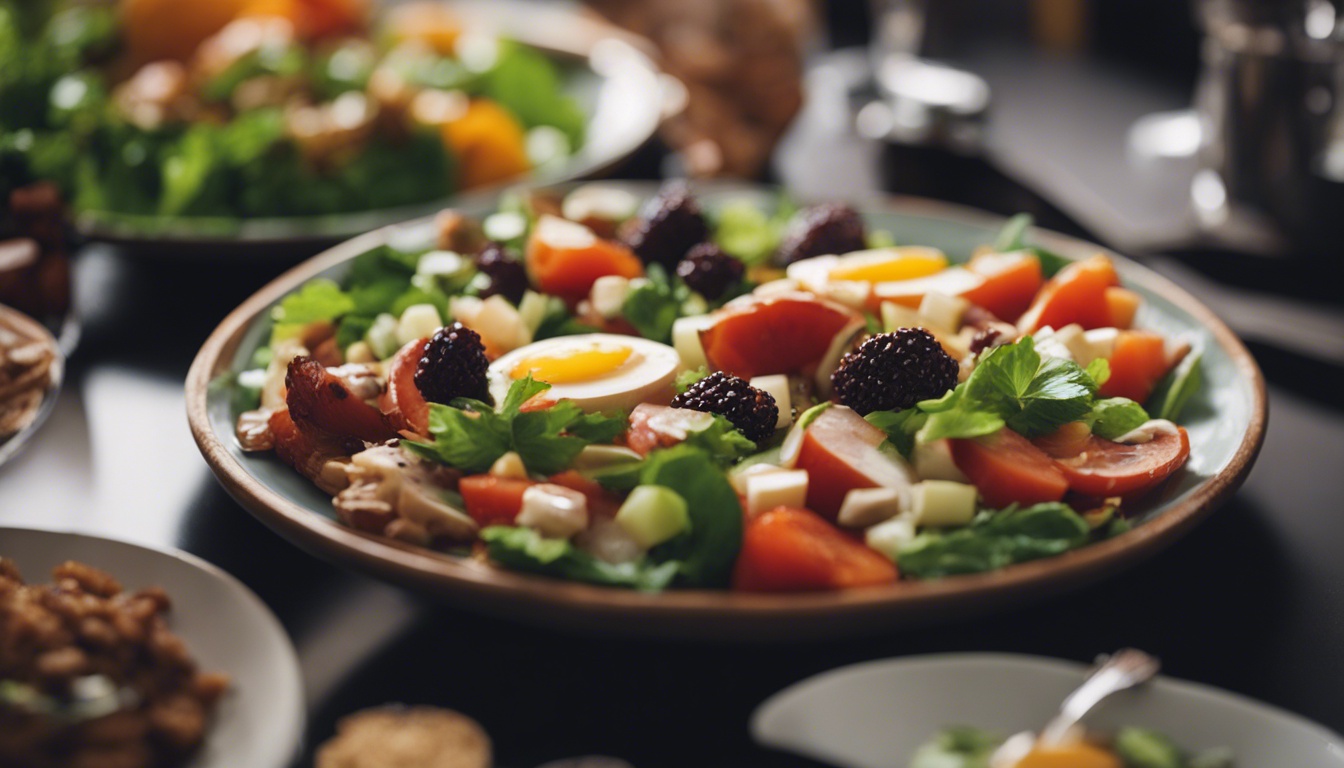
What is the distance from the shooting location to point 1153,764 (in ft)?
3.79

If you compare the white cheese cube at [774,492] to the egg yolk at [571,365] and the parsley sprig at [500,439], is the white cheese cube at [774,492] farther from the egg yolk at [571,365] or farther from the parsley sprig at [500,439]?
the egg yolk at [571,365]

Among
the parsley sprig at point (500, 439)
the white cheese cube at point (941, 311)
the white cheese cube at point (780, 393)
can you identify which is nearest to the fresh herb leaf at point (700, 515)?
the parsley sprig at point (500, 439)

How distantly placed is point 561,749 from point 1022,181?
92.2 inches

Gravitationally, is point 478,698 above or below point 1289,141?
below

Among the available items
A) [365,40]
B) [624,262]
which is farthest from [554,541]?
[365,40]

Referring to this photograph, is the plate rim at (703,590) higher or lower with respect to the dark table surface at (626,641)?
higher

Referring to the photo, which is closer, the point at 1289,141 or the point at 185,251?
the point at 185,251

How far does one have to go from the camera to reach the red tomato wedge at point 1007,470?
4.99 feet

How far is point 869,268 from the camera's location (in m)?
2.05

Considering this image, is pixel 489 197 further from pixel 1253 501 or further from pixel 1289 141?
pixel 1289 141

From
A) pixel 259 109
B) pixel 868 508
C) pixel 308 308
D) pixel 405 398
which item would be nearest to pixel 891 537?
pixel 868 508

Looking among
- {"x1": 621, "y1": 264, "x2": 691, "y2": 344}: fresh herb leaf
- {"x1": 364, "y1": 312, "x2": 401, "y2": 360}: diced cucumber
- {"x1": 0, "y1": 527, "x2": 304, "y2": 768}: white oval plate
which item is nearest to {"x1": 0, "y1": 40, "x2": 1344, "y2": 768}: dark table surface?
{"x1": 0, "y1": 527, "x2": 304, "y2": 768}: white oval plate

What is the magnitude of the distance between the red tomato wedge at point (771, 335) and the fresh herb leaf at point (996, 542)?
0.46 m

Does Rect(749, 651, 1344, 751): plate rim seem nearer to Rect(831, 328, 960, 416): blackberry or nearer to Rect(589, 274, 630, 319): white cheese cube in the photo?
Rect(831, 328, 960, 416): blackberry
